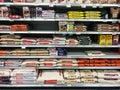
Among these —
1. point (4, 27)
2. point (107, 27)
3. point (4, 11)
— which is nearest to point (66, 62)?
point (107, 27)

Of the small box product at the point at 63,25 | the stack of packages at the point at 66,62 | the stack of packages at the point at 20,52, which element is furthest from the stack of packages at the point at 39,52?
the small box product at the point at 63,25

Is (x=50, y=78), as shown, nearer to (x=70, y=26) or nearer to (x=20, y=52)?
(x=20, y=52)

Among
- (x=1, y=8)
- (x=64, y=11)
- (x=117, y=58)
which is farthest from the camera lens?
(x=64, y=11)

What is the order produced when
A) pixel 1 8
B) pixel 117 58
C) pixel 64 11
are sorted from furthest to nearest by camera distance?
pixel 64 11 < pixel 117 58 < pixel 1 8

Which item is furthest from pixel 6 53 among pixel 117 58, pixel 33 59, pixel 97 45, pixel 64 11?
pixel 117 58

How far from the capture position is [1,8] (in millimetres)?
4066

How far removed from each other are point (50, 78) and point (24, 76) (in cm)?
52

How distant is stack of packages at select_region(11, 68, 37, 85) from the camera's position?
4.17m

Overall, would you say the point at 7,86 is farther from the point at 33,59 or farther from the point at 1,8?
the point at 1,8

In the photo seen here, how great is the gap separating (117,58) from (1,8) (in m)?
2.56

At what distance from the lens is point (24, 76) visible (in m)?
4.19

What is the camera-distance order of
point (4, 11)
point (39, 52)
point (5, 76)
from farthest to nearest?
1. point (39, 52)
2. point (5, 76)
3. point (4, 11)

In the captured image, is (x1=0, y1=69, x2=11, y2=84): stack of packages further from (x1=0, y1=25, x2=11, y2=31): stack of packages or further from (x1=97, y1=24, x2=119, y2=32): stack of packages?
(x1=97, y1=24, x2=119, y2=32): stack of packages

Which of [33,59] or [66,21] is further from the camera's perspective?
[33,59]
